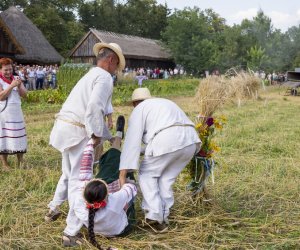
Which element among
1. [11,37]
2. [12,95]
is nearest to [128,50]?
[11,37]

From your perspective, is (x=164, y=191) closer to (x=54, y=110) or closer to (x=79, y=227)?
(x=79, y=227)

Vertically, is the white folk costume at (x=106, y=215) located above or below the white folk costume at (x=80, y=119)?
below

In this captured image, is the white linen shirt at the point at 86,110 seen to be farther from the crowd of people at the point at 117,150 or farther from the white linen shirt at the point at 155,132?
the white linen shirt at the point at 155,132

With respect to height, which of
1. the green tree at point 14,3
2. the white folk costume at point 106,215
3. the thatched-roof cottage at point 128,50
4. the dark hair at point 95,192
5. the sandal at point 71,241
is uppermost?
the green tree at point 14,3

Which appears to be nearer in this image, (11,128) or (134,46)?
(11,128)

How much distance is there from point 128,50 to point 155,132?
36953mm

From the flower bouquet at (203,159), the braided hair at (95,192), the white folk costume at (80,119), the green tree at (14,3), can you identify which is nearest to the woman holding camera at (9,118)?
the white folk costume at (80,119)

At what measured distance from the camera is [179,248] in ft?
11.2

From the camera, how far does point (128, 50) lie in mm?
40000

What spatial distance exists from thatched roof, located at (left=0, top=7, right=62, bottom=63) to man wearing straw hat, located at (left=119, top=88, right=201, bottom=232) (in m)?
27.2

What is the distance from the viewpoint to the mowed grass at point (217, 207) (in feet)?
11.6

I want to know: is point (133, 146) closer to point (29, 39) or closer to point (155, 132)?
point (155, 132)

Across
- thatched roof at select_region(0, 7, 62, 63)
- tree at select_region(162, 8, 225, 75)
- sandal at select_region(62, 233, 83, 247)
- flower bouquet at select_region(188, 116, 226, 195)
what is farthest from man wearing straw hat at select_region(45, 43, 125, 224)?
tree at select_region(162, 8, 225, 75)

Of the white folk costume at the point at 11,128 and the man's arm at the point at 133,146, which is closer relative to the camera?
the man's arm at the point at 133,146
